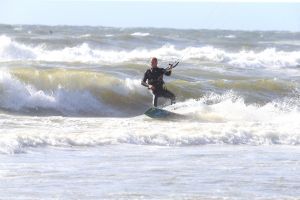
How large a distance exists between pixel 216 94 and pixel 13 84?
5.89 m

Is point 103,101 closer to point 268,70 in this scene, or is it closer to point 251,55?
point 268,70

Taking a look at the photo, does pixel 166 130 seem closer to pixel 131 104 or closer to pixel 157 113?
pixel 157 113

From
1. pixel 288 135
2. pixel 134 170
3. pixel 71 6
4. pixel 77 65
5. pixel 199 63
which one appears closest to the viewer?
pixel 134 170

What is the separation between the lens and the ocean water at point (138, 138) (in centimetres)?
966

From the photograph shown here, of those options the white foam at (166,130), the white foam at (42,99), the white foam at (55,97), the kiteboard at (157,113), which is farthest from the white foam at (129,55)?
the kiteboard at (157,113)

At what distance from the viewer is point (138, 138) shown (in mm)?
13414

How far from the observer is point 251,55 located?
136 feet

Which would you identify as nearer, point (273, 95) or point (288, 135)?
point (288, 135)

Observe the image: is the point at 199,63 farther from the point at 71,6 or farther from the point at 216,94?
the point at 71,6

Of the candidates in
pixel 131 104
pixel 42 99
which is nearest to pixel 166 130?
pixel 42 99

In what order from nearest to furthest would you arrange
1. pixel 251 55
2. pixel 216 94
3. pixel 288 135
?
pixel 288 135
pixel 216 94
pixel 251 55

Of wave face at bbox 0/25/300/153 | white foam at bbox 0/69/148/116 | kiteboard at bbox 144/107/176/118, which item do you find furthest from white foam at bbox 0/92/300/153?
white foam at bbox 0/69/148/116

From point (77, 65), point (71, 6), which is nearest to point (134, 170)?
point (77, 65)

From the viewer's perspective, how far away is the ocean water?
31.7 feet
